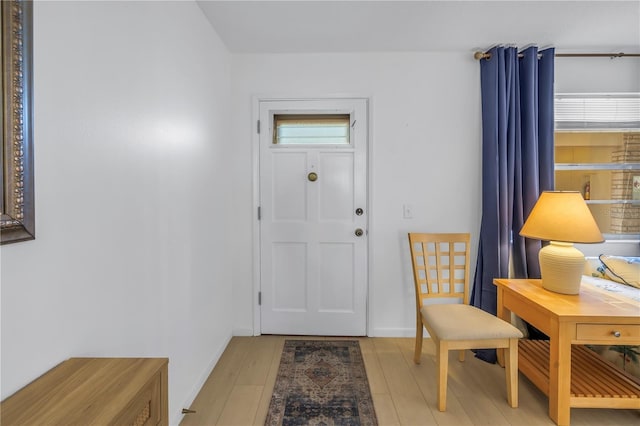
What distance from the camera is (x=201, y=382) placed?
6.50 feet

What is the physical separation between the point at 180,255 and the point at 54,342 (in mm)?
811

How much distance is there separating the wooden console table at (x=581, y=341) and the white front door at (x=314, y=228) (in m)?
1.25

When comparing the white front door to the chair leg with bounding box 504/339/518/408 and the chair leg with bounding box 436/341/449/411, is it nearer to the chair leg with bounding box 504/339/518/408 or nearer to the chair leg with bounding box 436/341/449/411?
the chair leg with bounding box 436/341/449/411

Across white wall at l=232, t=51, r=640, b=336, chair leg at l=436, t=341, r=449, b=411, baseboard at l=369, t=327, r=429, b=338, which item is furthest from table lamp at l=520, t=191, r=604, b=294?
baseboard at l=369, t=327, r=429, b=338

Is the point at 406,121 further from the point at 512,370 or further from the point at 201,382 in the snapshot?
the point at 201,382

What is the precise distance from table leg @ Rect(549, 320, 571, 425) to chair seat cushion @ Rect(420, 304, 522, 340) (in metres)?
0.18

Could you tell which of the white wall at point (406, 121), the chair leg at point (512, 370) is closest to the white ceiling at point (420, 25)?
the white wall at point (406, 121)

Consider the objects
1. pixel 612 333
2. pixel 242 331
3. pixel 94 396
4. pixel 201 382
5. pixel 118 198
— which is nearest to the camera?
pixel 94 396

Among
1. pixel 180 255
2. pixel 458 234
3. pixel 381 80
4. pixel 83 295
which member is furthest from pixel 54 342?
pixel 381 80

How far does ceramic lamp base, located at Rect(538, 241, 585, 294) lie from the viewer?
1.85 m

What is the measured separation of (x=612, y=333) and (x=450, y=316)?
769 millimetres

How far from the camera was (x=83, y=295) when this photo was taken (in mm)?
1030

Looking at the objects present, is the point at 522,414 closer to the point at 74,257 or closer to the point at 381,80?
the point at 74,257

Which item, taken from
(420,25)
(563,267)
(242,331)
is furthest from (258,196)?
(563,267)
